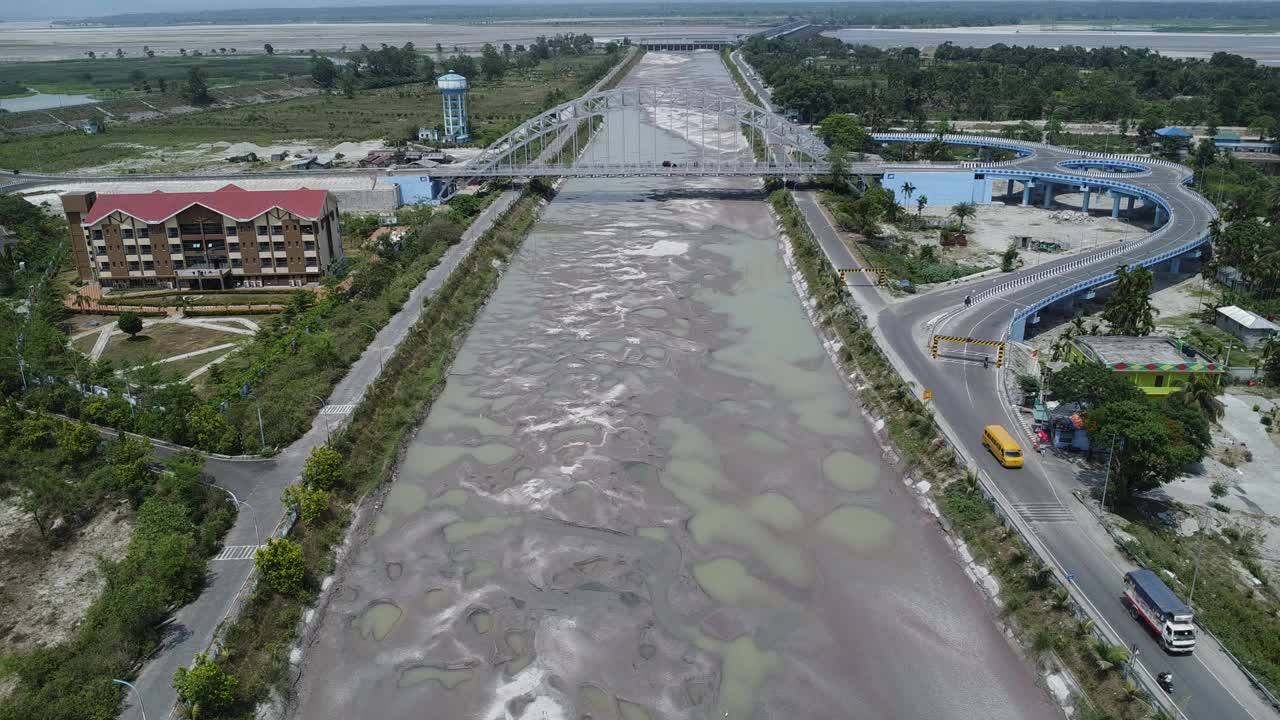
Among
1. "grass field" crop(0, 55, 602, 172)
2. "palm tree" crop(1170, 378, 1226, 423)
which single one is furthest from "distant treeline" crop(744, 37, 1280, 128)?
"palm tree" crop(1170, 378, 1226, 423)

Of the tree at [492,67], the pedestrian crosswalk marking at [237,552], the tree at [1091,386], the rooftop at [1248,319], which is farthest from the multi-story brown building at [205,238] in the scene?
the tree at [492,67]

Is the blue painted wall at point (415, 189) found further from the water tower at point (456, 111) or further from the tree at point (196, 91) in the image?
the tree at point (196, 91)

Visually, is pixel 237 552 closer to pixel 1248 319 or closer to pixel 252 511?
pixel 252 511

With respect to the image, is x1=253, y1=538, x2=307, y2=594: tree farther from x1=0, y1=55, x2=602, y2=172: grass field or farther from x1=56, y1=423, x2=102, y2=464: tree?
x1=0, y1=55, x2=602, y2=172: grass field

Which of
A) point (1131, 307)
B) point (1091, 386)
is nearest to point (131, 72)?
point (1131, 307)

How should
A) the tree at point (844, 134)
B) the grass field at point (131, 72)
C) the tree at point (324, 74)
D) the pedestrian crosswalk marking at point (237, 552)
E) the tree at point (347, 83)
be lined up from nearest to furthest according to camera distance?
the pedestrian crosswalk marking at point (237, 552), the tree at point (844, 134), the tree at point (347, 83), the tree at point (324, 74), the grass field at point (131, 72)

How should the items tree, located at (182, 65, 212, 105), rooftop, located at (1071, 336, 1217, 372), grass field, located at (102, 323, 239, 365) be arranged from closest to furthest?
1. rooftop, located at (1071, 336, 1217, 372)
2. grass field, located at (102, 323, 239, 365)
3. tree, located at (182, 65, 212, 105)
